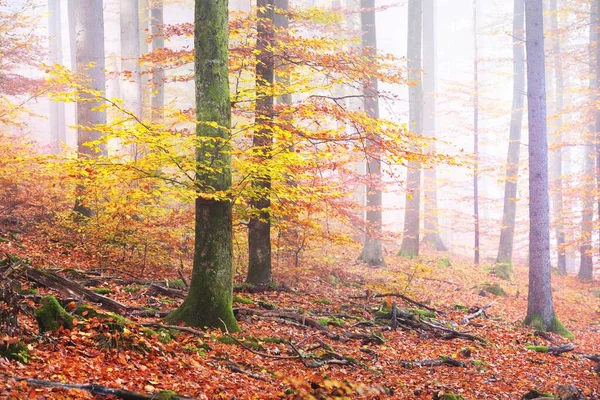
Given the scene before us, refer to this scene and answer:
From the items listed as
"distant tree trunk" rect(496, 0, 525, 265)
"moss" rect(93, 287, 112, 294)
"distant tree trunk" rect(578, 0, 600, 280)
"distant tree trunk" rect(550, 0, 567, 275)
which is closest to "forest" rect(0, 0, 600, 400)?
"moss" rect(93, 287, 112, 294)

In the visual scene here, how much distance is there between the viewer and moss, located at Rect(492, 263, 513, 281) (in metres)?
20.1

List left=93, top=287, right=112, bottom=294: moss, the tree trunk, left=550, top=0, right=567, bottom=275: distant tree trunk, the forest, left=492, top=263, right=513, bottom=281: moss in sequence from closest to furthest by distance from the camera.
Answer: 1. the forest
2. left=93, top=287, right=112, bottom=294: moss
3. the tree trunk
4. left=492, top=263, right=513, bottom=281: moss
5. left=550, top=0, right=567, bottom=275: distant tree trunk

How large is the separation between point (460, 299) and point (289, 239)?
213 inches

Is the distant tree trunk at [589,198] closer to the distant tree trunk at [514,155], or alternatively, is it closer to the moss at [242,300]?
the distant tree trunk at [514,155]

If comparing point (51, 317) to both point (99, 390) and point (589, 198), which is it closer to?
point (99, 390)

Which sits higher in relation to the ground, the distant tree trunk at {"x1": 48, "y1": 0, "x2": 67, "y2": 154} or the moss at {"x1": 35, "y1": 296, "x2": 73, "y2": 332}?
the distant tree trunk at {"x1": 48, "y1": 0, "x2": 67, "y2": 154}

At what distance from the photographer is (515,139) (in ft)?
73.3

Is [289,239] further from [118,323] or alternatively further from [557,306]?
[557,306]

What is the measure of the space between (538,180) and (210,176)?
8.32 metres

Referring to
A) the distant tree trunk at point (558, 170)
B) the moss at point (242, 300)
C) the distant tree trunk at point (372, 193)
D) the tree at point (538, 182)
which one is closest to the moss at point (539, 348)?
the tree at point (538, 182)

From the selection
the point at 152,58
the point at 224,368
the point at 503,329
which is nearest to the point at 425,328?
the point at 503,329

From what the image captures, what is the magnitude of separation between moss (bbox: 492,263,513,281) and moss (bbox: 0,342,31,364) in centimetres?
1851

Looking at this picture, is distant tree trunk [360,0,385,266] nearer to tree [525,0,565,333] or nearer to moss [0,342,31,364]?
tree [525,0,565,333]

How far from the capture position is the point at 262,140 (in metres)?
9.76
